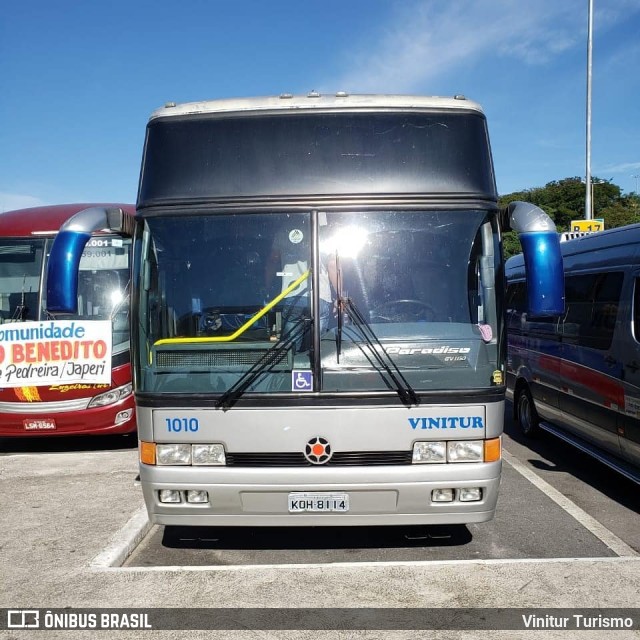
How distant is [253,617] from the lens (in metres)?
4.39

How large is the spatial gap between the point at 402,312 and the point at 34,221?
6713 millimetres

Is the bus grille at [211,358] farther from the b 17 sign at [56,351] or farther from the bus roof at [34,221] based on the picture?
the bus roof at [34,221]

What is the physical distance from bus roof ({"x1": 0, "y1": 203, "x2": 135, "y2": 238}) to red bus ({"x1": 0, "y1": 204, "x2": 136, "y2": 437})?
0.05m

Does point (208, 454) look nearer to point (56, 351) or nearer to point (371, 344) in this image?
point (371, 344)

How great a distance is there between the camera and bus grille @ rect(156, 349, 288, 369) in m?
4.91

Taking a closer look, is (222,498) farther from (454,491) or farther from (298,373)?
(454,491)

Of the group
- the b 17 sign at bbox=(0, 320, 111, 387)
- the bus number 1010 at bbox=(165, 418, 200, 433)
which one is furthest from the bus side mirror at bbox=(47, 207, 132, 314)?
the b 17 sign at bbox=(0, 320, 111, 387)

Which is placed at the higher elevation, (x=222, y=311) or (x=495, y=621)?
(x=222, y=311)

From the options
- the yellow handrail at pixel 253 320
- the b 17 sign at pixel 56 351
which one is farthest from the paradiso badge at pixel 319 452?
the b 17 sign at pixel 56 351

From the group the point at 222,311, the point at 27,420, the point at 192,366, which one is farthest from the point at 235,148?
the point at 27,420

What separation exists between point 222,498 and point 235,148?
2498mm

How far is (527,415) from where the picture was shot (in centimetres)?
1050

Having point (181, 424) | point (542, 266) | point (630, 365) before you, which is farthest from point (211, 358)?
point (630, 365)

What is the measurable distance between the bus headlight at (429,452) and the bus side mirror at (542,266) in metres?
1.11
